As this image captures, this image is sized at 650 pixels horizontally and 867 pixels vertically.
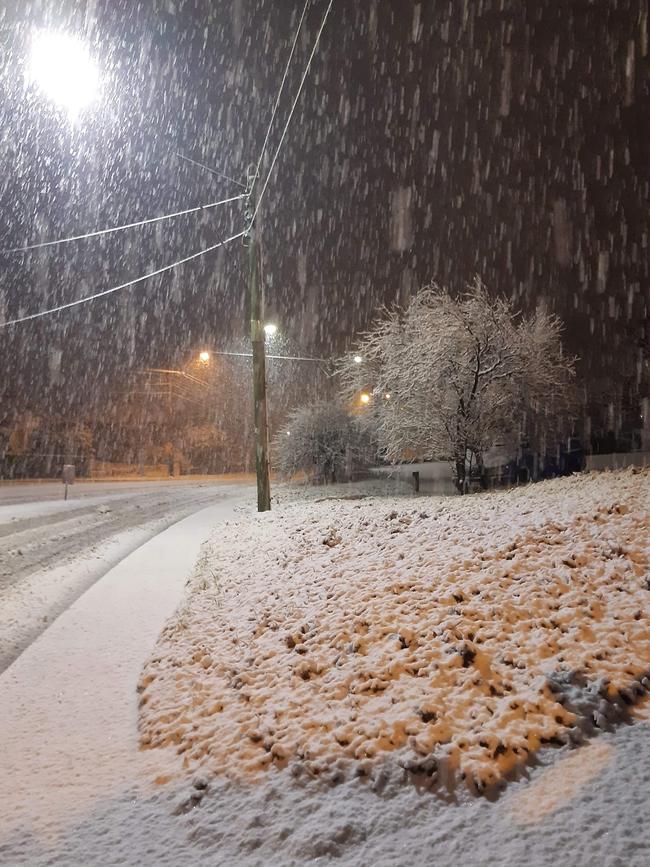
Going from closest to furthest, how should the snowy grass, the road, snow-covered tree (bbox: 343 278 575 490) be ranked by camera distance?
the snowy grass < the road < snow-covered tree (bbox: 343 278 575 490)

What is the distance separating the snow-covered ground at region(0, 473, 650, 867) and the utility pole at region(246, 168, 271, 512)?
8.10 meters

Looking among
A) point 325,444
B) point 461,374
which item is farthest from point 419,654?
point 325,444

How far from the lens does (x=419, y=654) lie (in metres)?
4.54

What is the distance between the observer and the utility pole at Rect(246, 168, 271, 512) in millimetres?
15328

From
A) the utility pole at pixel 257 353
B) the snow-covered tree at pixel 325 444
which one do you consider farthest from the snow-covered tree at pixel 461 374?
the snow-covered tree at pixel 325 444

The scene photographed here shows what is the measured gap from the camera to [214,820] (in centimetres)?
310

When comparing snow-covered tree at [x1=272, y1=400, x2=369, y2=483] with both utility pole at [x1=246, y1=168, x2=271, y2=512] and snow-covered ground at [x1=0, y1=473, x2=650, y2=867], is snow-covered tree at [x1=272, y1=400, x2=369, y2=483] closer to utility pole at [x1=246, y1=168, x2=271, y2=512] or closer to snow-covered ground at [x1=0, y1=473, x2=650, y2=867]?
utility pole at [x1=246, y1=168, x2=271, y2=512]

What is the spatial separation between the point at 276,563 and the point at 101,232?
14.2m

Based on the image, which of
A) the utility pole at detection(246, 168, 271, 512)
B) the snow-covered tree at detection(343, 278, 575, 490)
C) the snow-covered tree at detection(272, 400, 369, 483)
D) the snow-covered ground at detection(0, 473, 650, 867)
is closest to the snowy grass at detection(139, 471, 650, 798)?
the snow-covered ground at detection(0, 473, 650, 867)

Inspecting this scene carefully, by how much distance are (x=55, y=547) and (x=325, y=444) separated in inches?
970

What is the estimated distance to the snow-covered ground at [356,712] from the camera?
288 centimetres

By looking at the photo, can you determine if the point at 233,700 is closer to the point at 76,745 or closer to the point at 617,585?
the point at 76,745

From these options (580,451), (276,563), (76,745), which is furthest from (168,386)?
(76,745)

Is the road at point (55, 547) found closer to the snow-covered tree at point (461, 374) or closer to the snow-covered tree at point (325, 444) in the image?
the snow-covered tree at point (461, 374)
